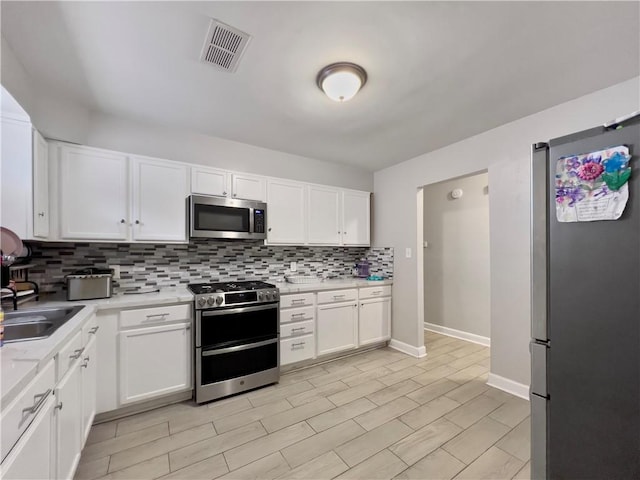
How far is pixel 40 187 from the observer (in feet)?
6.25

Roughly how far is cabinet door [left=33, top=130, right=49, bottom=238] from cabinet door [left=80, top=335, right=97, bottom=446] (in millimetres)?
879

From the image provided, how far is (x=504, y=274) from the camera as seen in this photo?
252 centimetres

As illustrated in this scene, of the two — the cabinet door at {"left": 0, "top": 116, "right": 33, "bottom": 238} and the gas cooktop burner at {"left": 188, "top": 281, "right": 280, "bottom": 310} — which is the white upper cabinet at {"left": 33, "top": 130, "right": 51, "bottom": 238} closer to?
the cabinet door at {"left": 0, "top": 116, "right": 33, "bottom": 238}

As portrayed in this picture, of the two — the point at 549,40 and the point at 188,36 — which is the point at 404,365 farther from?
the point at 188,36

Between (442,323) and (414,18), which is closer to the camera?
(414,18)

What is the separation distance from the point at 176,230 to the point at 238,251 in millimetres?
749

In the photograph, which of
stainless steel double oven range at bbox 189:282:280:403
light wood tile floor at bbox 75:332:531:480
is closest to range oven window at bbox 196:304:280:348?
stainless steel double oven range at bbox 189:282:280:403

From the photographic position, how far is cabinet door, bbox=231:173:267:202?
9.22ft

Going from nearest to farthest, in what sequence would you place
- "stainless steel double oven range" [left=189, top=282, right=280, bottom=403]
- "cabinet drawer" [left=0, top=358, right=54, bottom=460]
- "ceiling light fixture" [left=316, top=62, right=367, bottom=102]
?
"cabinet drawer" [left=0, top=358, right=54, bottom=460], "ceiling light fixture" [left=316, top=62, right=367, bottom=102], "stainless steel double oven range" [left=189, top=282, right=280, bottom=403]

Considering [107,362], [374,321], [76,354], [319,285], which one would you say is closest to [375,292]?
[374,321]

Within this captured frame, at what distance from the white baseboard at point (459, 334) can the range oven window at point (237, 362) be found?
2873 mm

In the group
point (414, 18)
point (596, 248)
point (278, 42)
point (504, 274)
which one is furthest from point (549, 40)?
point (504, 274)

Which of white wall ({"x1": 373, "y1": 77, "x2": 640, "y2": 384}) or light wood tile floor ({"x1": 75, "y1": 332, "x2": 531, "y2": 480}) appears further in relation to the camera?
white wall ({"x1": 373, "y1": 77, "x2": 640, "y2": 384})

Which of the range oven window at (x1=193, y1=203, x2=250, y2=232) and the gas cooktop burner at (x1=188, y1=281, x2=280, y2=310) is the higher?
the range oven window at (x1=193, y1=203, x2=250, y2=232)
